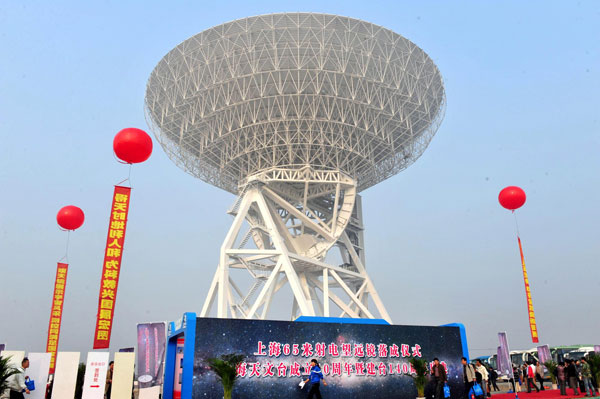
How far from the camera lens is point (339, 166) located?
3216cm

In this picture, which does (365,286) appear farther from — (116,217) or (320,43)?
(116,217)

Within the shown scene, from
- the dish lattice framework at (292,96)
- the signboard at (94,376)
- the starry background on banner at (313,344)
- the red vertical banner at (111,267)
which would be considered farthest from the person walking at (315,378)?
the dish lattice framework at (292,96)

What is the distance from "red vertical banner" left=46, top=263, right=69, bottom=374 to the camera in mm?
20828

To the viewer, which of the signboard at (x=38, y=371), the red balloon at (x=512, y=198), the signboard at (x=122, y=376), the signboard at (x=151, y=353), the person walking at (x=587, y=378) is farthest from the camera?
the red balloon at (x=512, y=198)

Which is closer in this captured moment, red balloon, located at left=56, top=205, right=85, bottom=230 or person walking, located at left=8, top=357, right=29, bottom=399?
person walking, located at left=8, top=357, right=29, bottom=399

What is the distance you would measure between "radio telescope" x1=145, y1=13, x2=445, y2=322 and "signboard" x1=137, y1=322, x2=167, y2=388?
10.7 meters

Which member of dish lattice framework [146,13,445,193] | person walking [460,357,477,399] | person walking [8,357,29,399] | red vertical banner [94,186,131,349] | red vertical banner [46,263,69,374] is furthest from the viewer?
dish lattice framework [146,13,445,193]

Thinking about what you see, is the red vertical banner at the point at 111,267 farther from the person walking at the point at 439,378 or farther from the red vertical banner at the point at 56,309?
the person walking at the point at 439,378

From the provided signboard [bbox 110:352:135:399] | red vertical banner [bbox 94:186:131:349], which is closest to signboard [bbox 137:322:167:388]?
signboard [bbox 110:352:135:399]

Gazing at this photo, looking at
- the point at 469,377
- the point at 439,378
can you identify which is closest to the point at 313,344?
the point at 439,378

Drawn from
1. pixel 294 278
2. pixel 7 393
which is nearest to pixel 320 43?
pixel 294 278

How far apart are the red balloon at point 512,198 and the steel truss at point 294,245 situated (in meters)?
11.5

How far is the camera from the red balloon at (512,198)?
21.5 meters

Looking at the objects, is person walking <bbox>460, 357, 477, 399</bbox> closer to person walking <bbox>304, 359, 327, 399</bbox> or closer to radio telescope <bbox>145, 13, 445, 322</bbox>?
person walking <bbox>304, 359, 327, 399</bbox>
